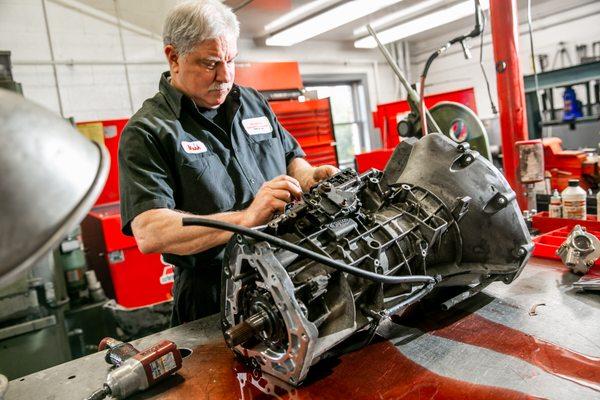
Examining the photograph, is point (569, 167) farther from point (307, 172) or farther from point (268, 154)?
point (268, 154)

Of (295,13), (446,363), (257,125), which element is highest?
(295,13)

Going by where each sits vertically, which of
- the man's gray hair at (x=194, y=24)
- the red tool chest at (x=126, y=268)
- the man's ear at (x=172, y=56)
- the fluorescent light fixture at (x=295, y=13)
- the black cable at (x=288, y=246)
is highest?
the fluorescent light fixture at (x=295, y=13)

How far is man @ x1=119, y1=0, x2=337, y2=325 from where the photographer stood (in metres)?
1.28

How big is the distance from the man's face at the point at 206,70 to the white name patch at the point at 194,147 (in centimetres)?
18

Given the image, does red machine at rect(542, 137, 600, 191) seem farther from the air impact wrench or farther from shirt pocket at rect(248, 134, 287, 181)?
the air impact wrench

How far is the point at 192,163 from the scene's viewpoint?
4.78 ft

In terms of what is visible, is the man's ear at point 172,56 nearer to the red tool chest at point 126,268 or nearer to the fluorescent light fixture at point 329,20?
the red tool chest at point 126,268

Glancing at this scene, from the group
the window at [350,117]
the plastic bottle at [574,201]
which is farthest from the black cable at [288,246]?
the window at [350,117]

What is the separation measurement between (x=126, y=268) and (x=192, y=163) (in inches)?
84.2

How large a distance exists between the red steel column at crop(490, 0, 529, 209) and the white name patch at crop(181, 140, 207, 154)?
68.8 inches

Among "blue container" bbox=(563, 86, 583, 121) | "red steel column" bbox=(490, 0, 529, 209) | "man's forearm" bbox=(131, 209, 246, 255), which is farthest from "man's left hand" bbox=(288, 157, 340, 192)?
"blue container" bbox=(563, 86, 583, 121)

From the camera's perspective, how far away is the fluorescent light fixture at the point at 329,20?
5.08m

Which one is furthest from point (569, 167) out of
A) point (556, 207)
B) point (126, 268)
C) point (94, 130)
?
point (94, 130)

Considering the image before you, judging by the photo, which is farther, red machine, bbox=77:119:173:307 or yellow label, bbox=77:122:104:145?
yellow label, bbox=77:122:104:145
